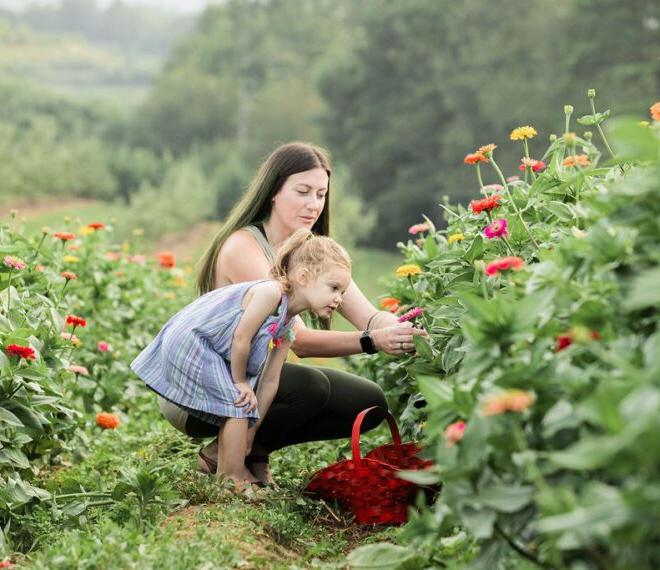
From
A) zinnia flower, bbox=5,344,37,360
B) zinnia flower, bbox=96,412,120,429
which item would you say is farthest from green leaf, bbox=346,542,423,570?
zinnia flower, bbox=96,412,120,429

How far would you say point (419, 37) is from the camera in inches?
1061

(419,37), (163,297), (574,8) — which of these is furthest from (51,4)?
(163,297)

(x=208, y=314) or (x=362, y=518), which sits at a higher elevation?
(x=208, y=314)

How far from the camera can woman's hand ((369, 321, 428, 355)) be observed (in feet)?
10.4

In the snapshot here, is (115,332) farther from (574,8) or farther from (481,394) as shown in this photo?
(574,8)

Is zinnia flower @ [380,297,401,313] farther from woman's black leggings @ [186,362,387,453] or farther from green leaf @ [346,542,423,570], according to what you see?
green leaf @ [346,542,423,570]

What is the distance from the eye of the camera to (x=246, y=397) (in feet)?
10.2

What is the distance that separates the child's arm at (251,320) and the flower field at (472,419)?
37 cm

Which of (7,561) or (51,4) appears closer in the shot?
(7,561)

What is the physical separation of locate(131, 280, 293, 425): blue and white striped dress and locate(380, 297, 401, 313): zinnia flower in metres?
0.71

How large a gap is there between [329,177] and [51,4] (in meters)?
78.7

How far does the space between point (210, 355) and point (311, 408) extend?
43cm

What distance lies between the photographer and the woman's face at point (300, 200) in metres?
3.50

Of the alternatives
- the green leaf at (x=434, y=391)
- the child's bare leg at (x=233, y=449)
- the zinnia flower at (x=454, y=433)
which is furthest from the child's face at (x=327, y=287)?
the zinnia flower at (x=454, y=433)
